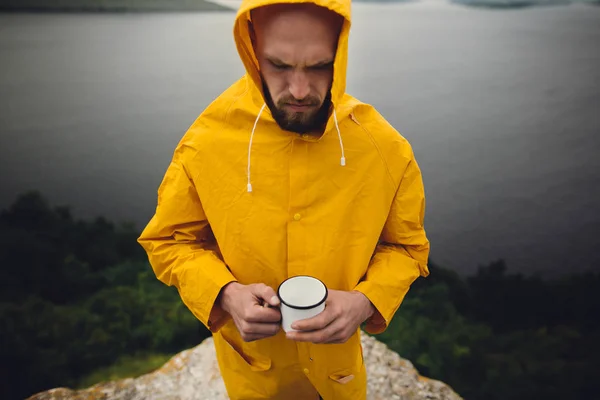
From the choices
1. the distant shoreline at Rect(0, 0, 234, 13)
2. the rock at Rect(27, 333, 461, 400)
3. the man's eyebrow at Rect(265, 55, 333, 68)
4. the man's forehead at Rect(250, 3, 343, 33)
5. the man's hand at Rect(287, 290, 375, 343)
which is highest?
the distant shoreline at Rect(0, 0, 234, 13)

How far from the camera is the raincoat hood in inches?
35.1

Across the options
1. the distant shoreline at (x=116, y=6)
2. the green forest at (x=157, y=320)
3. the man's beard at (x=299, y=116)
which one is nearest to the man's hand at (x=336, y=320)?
the man's beard at (x=299, y=116)

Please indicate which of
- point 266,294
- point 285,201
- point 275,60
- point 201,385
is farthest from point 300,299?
point 201,385

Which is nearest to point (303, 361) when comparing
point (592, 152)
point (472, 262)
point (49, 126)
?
point (472, 262)

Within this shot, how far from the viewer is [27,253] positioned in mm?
4070

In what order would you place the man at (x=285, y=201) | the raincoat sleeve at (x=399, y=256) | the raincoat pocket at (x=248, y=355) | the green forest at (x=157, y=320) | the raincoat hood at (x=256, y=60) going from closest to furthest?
the raincoat hood at (x=256, y=60) → the man at (x=285, y=201) → the raincoat sleeve at (x=399, y=256) → the raincoat pocket at (x=248, y=355) → the green forest at (x=157, y=320)

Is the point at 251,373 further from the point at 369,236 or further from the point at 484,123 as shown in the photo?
the point at 484,123

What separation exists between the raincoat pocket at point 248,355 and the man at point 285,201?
0.43ft

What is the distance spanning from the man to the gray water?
3360 millimetres

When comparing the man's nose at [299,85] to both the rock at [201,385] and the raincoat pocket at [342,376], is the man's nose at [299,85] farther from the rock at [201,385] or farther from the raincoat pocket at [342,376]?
the rock at [201,385]

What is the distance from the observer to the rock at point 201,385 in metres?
2.35

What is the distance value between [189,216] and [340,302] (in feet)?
1.65

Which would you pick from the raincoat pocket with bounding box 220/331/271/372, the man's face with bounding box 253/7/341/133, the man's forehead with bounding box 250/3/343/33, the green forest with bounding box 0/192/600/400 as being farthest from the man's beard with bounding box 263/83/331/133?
the green forest with bounding box 0/192/600/400

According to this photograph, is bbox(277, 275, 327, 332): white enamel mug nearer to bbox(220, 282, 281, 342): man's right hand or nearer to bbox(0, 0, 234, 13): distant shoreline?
bbox(220, 282, 281, 342): man's right hand
